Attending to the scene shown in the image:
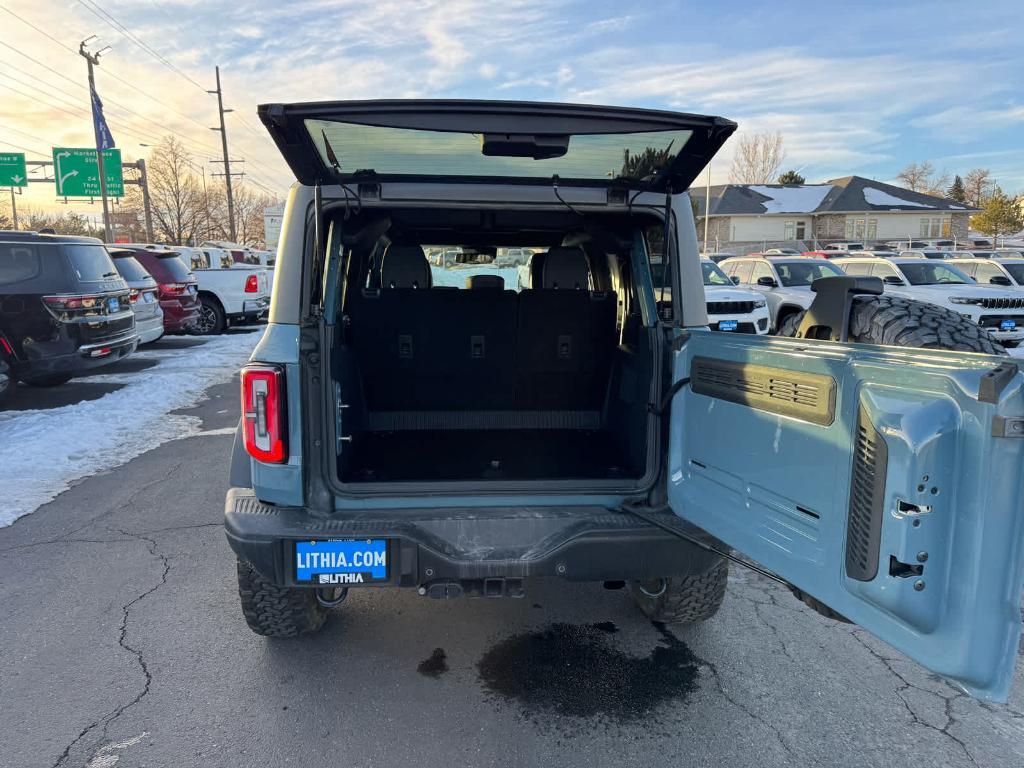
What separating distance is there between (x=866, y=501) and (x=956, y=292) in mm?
12579

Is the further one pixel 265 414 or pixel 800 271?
pixel 800 271

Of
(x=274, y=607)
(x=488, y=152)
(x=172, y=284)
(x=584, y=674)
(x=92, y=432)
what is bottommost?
(x=584, y=674)

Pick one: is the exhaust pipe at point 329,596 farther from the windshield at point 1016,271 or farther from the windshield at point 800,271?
the windshield at point 1016,271

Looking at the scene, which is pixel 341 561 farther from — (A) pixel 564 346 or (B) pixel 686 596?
(A) pixel 564 346

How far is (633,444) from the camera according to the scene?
3258 mm

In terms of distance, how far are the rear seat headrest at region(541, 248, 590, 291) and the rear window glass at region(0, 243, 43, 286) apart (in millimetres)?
6621

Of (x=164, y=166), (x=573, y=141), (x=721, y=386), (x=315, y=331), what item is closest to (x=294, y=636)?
(x=315, y=331)

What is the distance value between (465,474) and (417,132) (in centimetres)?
150

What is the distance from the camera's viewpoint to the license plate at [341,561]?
241cm

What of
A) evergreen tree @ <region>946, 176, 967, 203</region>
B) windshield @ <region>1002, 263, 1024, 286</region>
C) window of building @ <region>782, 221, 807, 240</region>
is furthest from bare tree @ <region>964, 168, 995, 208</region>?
windshield @ <region>1002, 263, 1024, 286</region>

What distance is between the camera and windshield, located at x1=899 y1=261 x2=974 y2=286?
13125 millimetres

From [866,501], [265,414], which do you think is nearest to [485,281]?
[265,414]

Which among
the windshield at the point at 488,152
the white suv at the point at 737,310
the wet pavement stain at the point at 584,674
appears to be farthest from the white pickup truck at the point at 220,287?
the wet pavement stain at the point at 584,674

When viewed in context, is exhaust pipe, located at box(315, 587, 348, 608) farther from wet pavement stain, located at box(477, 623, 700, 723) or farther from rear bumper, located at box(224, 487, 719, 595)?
wet pavement stain, located at box(477, 623, 700, 723)
